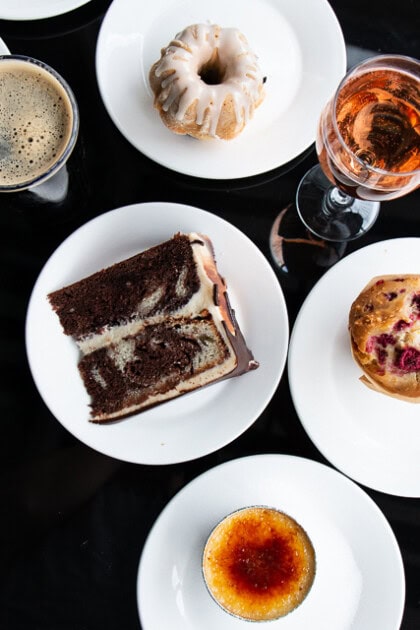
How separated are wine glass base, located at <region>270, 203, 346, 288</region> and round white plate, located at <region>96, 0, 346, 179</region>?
0.17 m

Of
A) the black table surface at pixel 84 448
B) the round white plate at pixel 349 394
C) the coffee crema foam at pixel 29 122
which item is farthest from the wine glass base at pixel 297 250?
the coffee crema foam at pixel 29 122

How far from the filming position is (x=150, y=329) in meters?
1.39

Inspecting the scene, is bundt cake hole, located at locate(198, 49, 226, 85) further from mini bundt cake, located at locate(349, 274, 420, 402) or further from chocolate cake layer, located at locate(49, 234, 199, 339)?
mini bundt cake, located at locate(349, 274, 420, 402)

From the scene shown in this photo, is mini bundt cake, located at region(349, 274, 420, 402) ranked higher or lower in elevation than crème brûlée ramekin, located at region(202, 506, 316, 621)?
higher

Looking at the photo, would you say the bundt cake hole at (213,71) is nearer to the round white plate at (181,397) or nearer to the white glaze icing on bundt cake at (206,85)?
the white glaze icing on bundt cake at (206,85)

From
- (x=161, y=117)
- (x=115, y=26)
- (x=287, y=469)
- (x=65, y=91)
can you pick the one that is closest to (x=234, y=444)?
(x=287, y=469)

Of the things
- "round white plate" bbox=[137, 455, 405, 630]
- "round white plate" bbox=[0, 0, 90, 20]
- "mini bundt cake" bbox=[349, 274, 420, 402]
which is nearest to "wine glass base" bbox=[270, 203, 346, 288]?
"mini bundt cake" bbox=[349, 274, 420, 402]

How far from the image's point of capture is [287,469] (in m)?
1.41

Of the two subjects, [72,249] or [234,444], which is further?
[234,444]

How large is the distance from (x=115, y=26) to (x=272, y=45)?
37cm

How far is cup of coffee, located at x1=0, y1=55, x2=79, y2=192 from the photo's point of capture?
4.38 feet

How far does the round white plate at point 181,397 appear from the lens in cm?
138

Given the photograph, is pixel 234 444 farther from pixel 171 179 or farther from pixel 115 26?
pixel 115 26

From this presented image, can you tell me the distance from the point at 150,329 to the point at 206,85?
1.79ft
